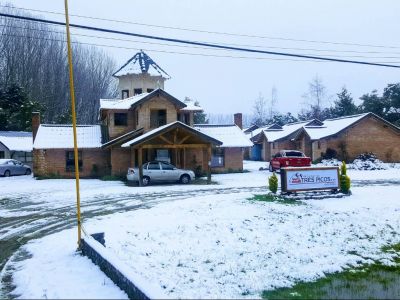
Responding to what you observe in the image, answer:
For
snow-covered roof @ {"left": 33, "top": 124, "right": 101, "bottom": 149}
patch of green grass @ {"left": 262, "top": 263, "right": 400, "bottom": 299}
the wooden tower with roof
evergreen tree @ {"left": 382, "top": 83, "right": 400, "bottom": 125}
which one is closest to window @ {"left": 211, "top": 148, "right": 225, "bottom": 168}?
the wooden tower with roof

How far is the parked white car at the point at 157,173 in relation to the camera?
1088 inches

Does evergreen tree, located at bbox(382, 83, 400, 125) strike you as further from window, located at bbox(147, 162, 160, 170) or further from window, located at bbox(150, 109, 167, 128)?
window, located at bbox(147, 162, 160, 170)

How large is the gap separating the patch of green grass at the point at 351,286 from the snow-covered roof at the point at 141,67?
1286 inches

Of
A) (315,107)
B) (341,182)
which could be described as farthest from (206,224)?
(315,107)

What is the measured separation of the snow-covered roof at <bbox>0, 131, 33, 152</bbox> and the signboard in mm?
29555

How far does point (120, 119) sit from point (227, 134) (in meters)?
9.74

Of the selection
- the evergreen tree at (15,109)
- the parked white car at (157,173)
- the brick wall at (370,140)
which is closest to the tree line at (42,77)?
the evergreen tree at (15,109)

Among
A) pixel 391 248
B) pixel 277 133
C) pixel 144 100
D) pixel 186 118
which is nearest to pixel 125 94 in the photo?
pixel 186 118

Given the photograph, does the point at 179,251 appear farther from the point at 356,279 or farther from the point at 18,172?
the point at 18,172

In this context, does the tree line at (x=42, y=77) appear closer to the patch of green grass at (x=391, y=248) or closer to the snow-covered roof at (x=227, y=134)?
the snow-covered roof at (x=227, y=134)

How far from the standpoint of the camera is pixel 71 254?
10578 millimetres

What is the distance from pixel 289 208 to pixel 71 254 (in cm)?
985

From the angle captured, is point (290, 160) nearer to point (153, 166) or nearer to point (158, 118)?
point (158, 118)

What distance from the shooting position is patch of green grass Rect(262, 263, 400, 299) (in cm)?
874
